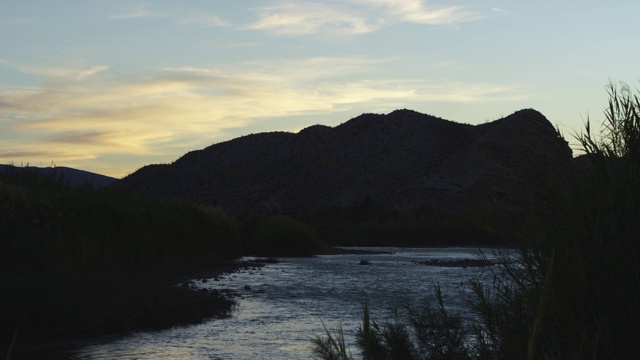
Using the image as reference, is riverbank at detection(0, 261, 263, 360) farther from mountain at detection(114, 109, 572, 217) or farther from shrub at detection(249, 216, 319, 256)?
mountain at detection(114, 109, 572, 217)

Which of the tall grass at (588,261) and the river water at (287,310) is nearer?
the tall grass at (588,261)

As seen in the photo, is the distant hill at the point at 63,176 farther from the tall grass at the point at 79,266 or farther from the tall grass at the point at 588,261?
the tall grass at the point at 588,261

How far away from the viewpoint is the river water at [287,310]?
1252cm

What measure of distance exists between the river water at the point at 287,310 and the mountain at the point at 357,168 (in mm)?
52854

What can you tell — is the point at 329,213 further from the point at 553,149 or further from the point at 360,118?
the point at 553,149

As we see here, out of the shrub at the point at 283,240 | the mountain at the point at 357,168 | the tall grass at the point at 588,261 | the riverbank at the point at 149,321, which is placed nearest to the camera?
the tall grass at the point at 588,261

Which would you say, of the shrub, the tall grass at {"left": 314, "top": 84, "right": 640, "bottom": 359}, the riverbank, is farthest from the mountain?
the tall grass at {"left": 314, "top": 84, "right": 640, "bottom": 359}

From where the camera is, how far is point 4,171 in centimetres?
2044

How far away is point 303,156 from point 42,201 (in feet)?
346

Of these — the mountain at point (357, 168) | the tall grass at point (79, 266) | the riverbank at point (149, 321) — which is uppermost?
the mountain at point (357, 168)

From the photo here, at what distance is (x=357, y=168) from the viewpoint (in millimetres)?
110562

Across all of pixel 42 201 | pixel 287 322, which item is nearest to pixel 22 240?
pixel 42 201

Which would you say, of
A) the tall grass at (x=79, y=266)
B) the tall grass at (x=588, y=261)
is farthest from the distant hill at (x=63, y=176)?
the tall grass at (x=588, y=261)

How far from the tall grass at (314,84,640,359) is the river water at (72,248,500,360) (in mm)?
1260
